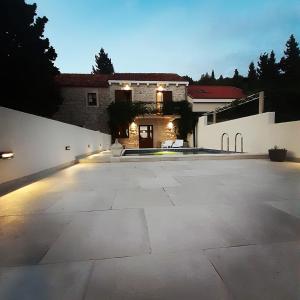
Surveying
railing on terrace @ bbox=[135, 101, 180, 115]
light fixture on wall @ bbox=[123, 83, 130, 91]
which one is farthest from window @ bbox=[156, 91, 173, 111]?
light fixture on wall @ bbox=[123, 83, 130, 91]

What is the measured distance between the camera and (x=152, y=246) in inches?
75.2

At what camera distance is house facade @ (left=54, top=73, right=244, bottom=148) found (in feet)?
59.9

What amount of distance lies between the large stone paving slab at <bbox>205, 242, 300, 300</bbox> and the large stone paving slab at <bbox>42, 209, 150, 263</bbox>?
2.06 feet

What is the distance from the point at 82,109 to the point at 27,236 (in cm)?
1732

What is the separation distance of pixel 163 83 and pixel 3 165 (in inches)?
640

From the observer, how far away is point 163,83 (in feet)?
61.3

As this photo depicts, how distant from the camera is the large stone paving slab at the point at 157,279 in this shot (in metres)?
1.34

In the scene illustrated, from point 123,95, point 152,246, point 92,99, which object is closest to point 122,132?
point 123,95

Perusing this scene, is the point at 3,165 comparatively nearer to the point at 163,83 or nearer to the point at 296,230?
the point at 296,230

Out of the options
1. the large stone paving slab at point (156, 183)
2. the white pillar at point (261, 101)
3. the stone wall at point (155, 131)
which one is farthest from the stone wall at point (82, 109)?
the large stone paving slab at point (156, 183)

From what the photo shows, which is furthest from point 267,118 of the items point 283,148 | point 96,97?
point 96,97

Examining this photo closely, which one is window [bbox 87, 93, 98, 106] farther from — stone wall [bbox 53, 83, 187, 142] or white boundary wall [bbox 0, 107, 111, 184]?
white boundary wall [bbox 0, 107, 111, 184]

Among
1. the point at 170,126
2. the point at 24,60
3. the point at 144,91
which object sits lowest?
the point at 170,126

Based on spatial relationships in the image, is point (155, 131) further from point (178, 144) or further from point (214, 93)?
point (214, 93)
